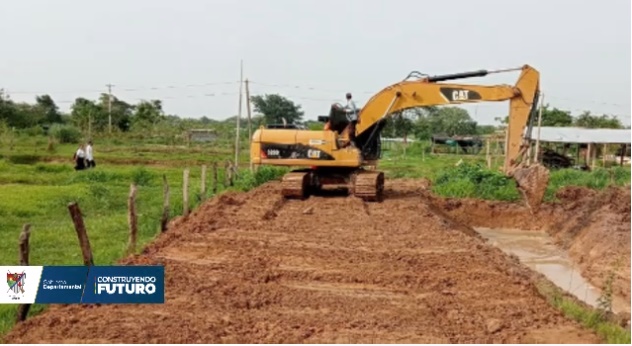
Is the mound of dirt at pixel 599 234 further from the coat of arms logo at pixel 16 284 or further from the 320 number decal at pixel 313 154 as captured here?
the coat of arms logo at pixel 16 284

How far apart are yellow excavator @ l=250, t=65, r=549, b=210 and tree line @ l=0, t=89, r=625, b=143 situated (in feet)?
73.8

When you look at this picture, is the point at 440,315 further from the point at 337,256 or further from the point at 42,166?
the point at 42,166

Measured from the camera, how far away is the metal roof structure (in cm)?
3562

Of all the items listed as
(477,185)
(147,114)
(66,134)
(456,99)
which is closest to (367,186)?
(456,99)

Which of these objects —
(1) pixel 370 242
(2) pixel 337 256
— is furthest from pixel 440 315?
(1) pixel 370 242

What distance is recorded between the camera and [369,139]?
16266 millimetres

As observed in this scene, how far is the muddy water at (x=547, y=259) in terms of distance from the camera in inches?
376

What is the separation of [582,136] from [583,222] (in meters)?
24.1

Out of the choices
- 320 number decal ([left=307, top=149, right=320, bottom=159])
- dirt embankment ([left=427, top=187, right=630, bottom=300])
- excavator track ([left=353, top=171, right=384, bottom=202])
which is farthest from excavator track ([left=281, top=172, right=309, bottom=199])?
dirt embankment ([left=427, top=187, right=630, bottom=300])

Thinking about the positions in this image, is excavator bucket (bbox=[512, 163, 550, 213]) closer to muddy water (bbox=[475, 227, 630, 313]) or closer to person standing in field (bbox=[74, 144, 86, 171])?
muddy water (bbox=[475, 227, 630, 313])

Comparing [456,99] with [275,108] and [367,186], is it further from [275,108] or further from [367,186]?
[275,108]

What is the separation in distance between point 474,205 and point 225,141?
36575mm

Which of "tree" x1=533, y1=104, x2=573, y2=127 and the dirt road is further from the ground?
"tree" x1=533, y1=104, x2=573, y2=127

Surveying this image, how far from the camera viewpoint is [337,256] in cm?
934
